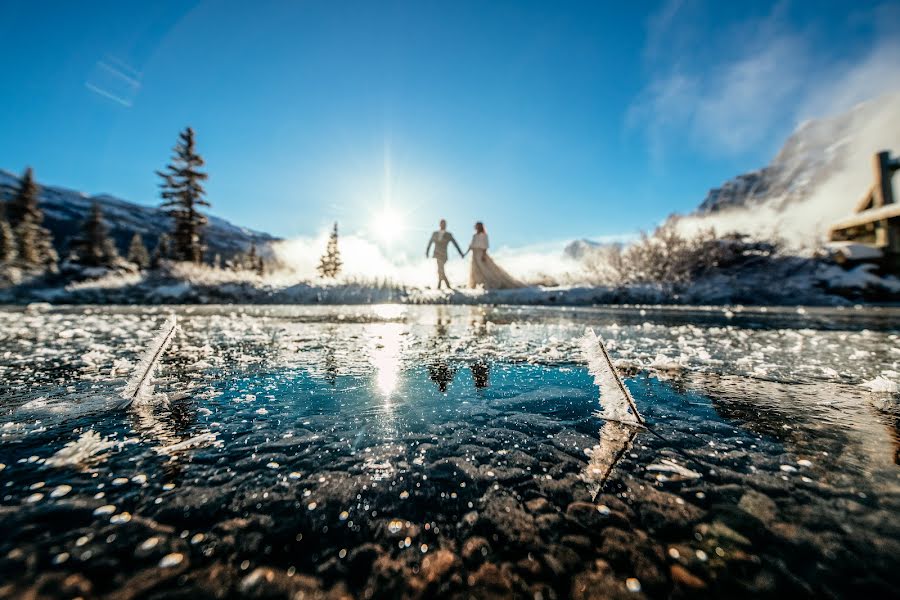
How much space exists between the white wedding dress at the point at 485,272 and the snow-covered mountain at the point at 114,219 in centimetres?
10007

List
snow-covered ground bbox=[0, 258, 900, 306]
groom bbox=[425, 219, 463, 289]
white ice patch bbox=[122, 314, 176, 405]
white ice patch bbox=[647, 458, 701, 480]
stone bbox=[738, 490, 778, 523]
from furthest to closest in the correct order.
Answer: groom bbox=[425, 219, 463, 289] < snow-covered ground bbox=[0, 258, 900, 306] < white ice patch bbox=[122, 314, 176, 405] < white ice patch bbox=[647, 458, 701, 480] < stone bbox=[738, 490, 778, 523]

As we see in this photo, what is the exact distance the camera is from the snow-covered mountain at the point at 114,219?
110375 millimetres

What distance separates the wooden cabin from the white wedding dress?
1146cm

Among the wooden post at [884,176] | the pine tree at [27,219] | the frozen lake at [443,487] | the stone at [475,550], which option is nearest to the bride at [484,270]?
the wooden post at [884,176]

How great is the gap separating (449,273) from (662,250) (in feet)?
43.3

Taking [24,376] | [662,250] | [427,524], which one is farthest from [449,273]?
[427,524]

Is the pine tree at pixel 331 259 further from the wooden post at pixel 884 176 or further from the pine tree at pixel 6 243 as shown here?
the wooden post at pixel 884 176

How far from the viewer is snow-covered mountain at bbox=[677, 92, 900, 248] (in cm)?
2175

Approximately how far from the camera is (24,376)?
3164mm

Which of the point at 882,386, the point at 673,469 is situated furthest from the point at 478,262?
the point at 673,469

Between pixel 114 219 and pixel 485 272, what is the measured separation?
16751 cm

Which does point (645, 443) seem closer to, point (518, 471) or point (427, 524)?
point (518, 471)

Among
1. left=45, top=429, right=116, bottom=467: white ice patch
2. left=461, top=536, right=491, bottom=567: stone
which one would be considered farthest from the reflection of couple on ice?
left=461, top=536, right=491, bottom=567: stone

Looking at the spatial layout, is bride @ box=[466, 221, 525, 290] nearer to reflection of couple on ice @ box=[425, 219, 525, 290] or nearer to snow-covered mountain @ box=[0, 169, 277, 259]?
reflection of couple on ice @ box=[425, 219, 525, 290]
